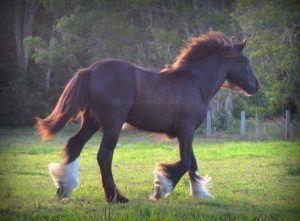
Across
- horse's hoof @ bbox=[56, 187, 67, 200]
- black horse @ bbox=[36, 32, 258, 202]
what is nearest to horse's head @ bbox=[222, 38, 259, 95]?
black horse @ bbox=[36, 32, 258, 202]

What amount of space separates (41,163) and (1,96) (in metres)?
5.09

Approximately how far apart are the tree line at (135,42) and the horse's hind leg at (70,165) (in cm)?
Result: 636

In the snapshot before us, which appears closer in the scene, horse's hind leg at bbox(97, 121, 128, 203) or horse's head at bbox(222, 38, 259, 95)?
horse's hind leg at bbox(97, 121, 128, 203)

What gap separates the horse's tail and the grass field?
967mm

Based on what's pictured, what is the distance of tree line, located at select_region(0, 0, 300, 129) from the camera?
13.9 meters

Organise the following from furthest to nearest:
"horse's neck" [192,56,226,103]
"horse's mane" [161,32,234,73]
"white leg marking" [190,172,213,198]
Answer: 1. "horse's mane" [161,32,234,73]
2. "horse's neck" [192,56,226,103]
3. "white leg marking" [190,172,213,198]

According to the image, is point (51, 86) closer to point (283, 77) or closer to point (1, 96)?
point (1, 96)

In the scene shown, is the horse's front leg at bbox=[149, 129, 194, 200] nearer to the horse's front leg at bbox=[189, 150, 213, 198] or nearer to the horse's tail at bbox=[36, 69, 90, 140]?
the horse's front leg at bbox=[189, 150, 213, 198]

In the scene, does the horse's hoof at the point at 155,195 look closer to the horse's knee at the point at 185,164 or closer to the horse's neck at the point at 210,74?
the horse's knee at the point at 185,164

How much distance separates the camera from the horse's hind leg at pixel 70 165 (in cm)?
615

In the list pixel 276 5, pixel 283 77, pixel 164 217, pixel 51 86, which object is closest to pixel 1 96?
pixel 51 86

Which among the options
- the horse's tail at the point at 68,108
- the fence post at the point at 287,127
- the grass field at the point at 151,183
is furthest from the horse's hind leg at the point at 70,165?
the fence post at the point at 287,127

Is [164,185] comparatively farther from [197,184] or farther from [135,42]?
[135,42]

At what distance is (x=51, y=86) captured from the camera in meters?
19.6
